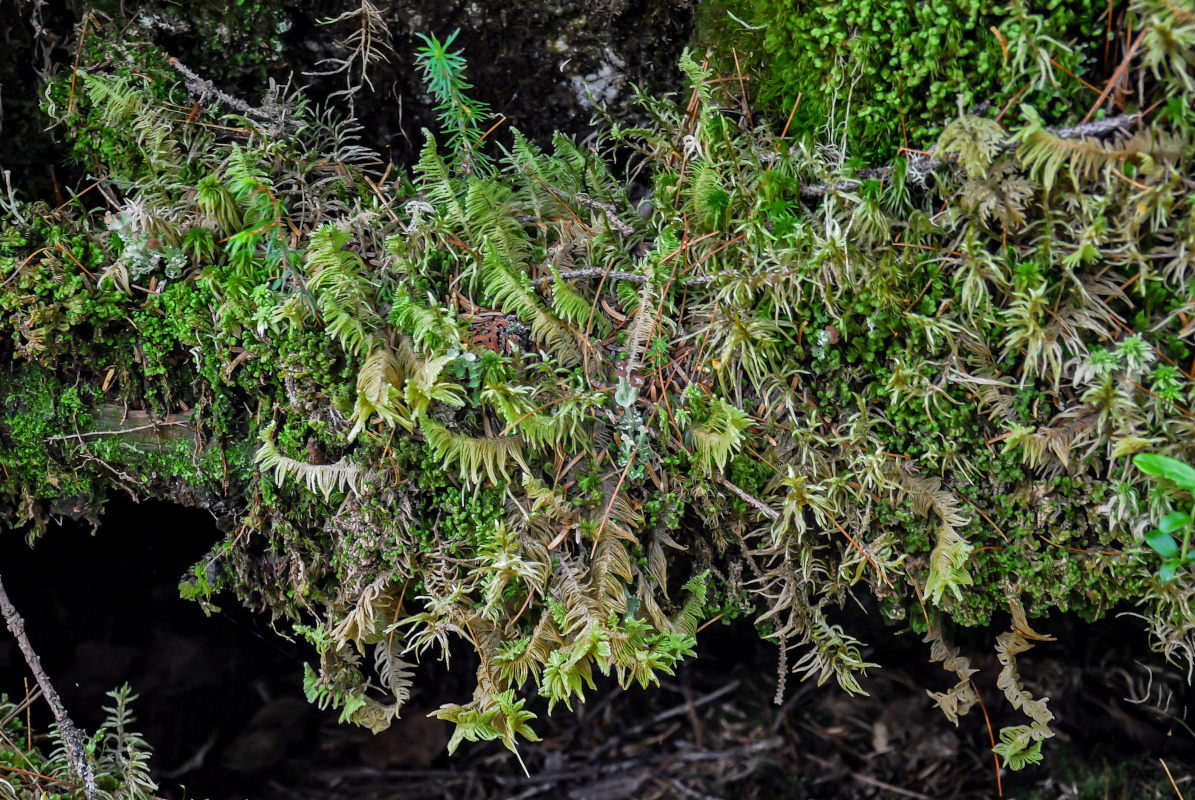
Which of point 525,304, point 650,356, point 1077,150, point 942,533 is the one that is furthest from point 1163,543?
point 525,304

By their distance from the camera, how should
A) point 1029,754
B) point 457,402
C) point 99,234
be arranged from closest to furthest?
1. point 457,402
2. point 1029,754
3. point 99,234

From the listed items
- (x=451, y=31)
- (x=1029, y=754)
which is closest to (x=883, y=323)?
(x=1029, y=754)

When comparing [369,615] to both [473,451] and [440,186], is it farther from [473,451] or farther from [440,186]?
[440,186]

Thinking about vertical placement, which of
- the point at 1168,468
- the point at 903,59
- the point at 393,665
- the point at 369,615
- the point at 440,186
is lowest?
the point at 393,665

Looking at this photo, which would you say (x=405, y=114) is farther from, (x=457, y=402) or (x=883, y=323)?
(x=883, y=323)

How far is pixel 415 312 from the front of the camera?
1.70 meters

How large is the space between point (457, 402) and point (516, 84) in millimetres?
1157

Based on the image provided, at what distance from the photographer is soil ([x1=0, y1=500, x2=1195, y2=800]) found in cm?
254

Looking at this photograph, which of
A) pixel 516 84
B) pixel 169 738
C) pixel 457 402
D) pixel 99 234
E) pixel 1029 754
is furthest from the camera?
pixel 169 738

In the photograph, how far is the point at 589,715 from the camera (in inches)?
124

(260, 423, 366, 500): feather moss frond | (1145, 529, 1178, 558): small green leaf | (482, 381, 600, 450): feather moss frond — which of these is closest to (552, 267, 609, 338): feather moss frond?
(482, 381, 600, 450): feather moss frond

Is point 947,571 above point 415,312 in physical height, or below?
below

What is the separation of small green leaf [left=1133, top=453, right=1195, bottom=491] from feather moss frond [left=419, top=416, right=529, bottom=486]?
4.21 feet

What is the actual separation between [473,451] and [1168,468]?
1.43m
